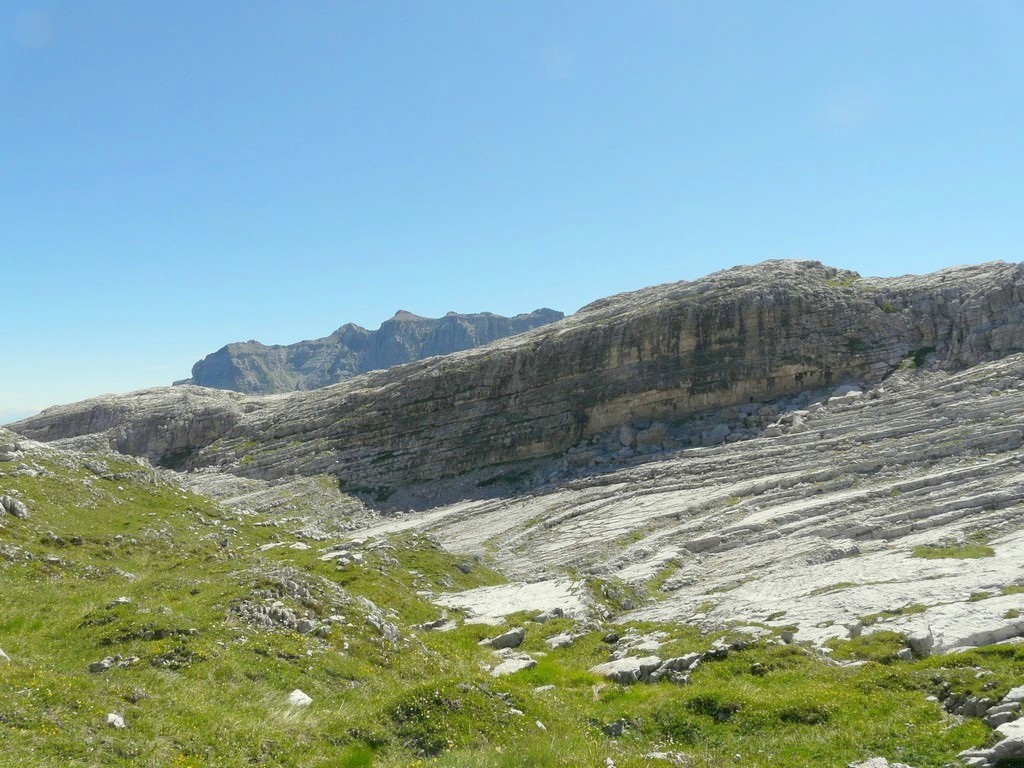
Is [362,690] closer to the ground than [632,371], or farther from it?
closer to the ground

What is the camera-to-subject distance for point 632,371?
303 ft

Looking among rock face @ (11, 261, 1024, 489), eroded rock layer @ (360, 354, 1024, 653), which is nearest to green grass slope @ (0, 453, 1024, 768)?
eroded rock layer @ (360, 354, 1024, 653)

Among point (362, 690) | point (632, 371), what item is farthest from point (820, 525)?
point (632, 371)

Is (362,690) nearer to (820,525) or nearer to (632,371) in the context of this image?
(820,525)

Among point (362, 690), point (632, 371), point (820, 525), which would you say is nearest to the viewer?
point (362, 690)

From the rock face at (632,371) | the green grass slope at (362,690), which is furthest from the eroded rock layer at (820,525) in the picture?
the rock face at (632,371)

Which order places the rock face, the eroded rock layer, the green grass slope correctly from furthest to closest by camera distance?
1. the rock face
2. the eroded rock layer
3. the green grass slope

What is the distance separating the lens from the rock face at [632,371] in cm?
8419

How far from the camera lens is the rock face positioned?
84188mm

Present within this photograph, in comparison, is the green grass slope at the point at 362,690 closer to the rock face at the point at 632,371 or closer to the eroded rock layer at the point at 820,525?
the eroded rock layer at the point at 820,525

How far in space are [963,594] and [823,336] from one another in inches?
2527

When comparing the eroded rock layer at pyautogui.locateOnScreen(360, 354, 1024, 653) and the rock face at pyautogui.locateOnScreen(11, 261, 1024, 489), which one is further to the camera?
the rock face at pyautogui.locateOnScreen(11, 261, 1024, 489)

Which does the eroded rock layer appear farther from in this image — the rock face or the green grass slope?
the rock face

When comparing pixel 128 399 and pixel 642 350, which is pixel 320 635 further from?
pixel 128 399
